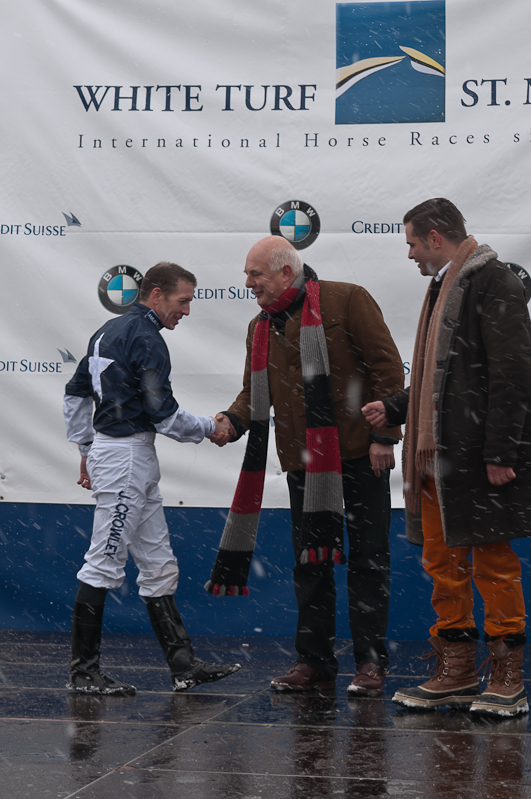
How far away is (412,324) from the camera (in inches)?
185

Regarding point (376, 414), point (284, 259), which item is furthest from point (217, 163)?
point (376, 414)

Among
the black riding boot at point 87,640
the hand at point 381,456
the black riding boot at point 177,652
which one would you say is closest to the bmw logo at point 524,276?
the hand at point 381,456

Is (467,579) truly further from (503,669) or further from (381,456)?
(381,456)

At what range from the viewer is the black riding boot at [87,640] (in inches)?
133

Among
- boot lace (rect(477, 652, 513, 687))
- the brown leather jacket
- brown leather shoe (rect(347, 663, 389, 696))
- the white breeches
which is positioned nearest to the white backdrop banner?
the brown leather jacket

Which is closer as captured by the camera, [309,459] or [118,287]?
[309,459]

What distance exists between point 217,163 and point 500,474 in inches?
104

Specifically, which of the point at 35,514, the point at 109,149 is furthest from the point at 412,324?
the point at 35,514

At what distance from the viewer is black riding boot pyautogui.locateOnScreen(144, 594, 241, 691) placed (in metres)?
3.46

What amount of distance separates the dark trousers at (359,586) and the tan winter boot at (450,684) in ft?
1.18

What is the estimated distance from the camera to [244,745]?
2609mm

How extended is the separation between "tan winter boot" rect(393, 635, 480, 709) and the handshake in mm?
1153

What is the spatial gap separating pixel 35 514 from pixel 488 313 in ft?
9.69

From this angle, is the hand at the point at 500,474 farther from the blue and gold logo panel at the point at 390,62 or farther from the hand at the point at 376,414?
the blue and gold logo panel at the point at 390,62
